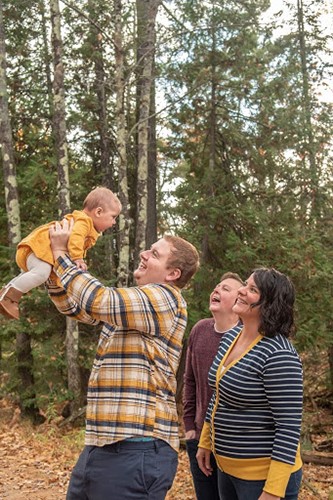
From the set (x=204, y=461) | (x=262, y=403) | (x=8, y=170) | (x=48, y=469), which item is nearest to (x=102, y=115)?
(x=8, y=170)

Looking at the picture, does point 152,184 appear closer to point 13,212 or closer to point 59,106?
point 59,106

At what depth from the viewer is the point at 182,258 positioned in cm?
283

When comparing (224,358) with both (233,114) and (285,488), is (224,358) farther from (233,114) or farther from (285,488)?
(233,114)

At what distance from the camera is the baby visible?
2.93 metres

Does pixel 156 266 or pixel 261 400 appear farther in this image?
pixel 261 400

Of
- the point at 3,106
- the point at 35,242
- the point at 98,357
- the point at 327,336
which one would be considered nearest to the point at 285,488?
the point at 98,357

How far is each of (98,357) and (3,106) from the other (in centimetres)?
1120

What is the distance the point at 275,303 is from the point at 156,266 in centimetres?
74

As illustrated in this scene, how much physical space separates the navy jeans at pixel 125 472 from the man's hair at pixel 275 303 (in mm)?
880

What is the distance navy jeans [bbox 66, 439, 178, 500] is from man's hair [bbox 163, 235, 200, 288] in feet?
2.54

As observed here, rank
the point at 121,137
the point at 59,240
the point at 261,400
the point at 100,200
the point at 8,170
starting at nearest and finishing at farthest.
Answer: the point at 59,240, the point at 261,400, the point at 100,200, the point at 121,137, the point at 8,170

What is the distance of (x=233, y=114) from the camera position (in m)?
12.8

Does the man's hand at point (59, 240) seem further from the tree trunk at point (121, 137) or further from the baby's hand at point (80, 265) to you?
the tree trunk at point (121, 137)

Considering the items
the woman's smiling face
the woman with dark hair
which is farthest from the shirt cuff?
the woman's smiling face
